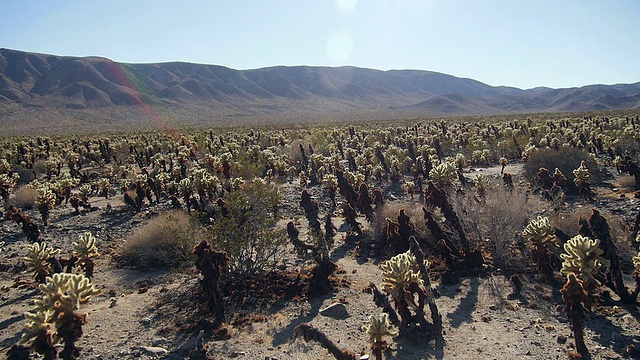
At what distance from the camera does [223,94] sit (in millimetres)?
136375

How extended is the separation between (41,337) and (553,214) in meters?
12.8

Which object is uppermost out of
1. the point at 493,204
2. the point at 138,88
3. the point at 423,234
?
the point at 138,88

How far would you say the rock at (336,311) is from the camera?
8.24 metres

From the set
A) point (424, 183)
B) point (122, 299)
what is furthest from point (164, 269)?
point (424, 183)

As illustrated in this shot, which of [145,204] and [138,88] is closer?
[145,204]

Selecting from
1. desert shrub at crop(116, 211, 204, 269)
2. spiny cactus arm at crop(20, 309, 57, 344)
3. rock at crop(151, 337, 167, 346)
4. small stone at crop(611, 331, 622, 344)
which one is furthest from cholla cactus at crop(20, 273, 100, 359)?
small stone at crop(611, 331, 622, 344)

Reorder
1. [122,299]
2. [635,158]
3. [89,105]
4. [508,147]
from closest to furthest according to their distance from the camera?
[122,299], [635,158], [508,147], [89,105]

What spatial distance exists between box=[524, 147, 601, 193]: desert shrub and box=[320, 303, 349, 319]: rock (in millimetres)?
13155

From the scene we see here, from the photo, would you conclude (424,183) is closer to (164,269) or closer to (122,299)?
(164,269)

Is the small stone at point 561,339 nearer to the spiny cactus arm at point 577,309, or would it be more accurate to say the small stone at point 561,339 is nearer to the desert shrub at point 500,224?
the spiny cactus arm at point 577,309

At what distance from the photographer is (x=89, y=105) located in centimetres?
10181

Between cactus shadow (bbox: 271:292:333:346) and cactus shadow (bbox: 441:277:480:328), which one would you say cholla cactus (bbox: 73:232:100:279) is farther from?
cactus shadow (bbox: 441:277:480:328)

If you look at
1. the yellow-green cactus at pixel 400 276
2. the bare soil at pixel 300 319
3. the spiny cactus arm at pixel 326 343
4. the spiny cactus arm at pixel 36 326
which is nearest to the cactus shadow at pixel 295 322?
the bare soil at pixel 300 319

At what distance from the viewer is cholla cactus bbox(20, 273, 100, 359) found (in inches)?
223
